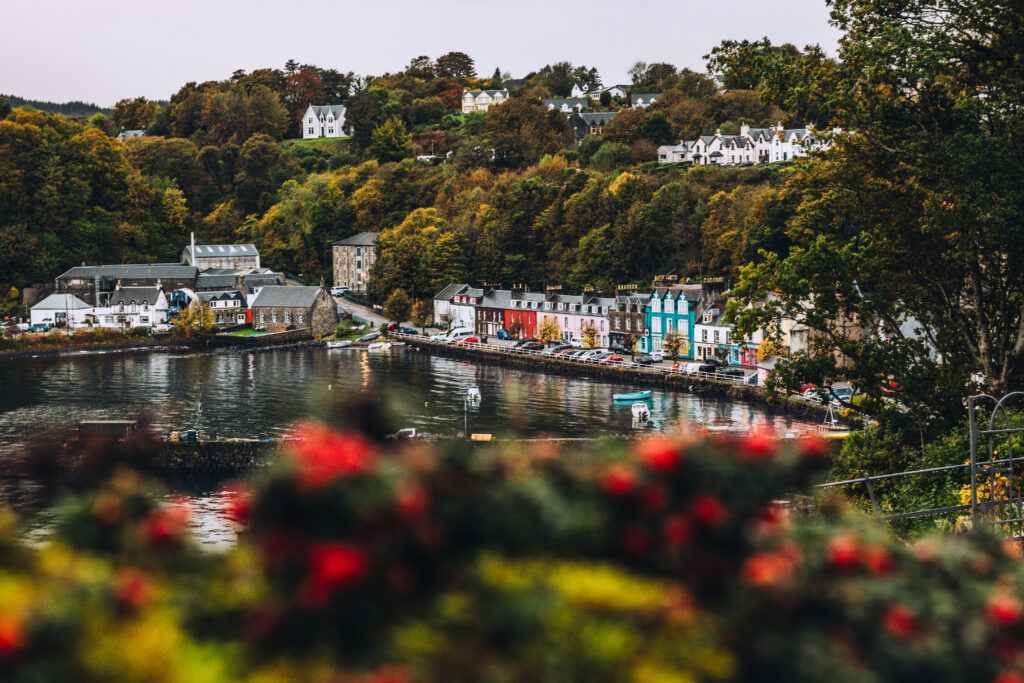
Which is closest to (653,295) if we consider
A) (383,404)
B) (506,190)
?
(506,190)

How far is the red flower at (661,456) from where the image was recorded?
2.34 metres

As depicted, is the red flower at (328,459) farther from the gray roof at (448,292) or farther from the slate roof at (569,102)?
the slate roof at (569,102)

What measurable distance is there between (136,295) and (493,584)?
59353mm

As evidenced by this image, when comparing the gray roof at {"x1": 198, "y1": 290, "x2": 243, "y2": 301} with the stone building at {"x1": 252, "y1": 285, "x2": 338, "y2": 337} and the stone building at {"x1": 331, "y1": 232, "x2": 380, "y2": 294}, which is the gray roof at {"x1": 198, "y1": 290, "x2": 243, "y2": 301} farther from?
the stone building at {"x1": 331, "y1": 232, "x2": 380, "y2": 294}

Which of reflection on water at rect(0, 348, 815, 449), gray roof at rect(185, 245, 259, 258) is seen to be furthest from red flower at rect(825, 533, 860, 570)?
gray roof at rect(185, 245, 259, 258)

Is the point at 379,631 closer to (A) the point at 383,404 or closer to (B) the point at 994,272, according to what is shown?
(A) the point at 383,404

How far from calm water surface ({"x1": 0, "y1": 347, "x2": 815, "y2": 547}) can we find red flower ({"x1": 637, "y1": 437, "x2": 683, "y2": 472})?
1723 centimetres

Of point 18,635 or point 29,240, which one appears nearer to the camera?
point 18,635

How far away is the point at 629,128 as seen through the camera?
233 ft

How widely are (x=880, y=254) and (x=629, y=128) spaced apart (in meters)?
62.0

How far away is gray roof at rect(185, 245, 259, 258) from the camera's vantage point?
66.4 meters

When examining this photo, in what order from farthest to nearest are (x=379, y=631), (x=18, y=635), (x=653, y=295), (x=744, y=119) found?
(x=744, y=119), (x=653, y=295), (x=379, y=631), (x=18, y=635)

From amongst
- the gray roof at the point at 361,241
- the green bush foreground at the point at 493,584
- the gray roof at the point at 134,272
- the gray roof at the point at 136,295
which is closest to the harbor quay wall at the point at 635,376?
→ the gray roof at the point at 361,241

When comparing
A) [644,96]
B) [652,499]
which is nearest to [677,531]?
[652,499]
